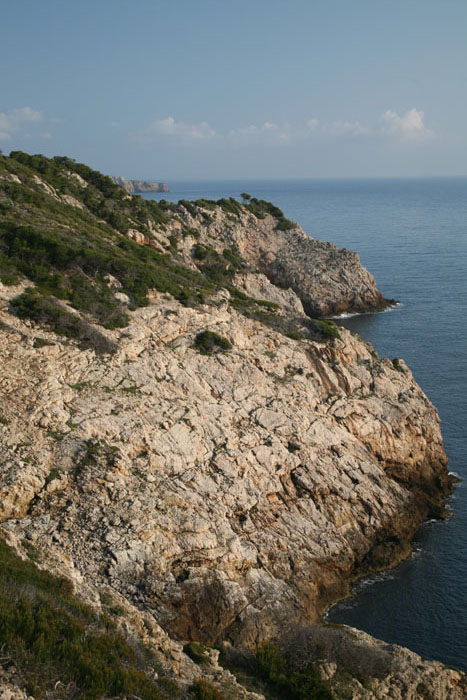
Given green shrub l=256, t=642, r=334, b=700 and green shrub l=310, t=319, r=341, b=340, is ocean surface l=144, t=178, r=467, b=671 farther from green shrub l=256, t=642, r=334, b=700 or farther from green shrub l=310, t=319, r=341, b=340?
green shrub l=310, t=319, r=341, b=340

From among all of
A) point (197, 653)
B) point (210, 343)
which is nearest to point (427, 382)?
point (210, 343)

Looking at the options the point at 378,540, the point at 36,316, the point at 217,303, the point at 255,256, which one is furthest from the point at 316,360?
the point at 255,256

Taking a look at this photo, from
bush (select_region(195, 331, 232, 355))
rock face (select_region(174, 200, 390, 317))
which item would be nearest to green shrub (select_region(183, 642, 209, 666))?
bush (select_region(195, 331, 232, 355))

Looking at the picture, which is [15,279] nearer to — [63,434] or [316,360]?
[63,434]

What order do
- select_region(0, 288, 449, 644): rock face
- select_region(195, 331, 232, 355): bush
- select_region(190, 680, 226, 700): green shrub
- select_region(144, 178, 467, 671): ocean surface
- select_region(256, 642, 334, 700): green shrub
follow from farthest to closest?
select_region(195, 331, 232, 355): bush < select_region(144, 178, 467, 671): ocean surface < select_region(0, 288, 449, 644): rock face < select_region(256, 642, 334, 700): green shrub < select_region(190, 680, 226, 700): green shrub

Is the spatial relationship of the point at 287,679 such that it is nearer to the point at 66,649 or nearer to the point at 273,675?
the point at 273,675

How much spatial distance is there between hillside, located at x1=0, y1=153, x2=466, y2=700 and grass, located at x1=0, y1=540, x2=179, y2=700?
8cm

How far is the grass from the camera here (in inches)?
520

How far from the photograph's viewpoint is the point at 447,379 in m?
53.4

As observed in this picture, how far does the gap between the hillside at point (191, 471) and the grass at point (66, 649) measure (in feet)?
0.25

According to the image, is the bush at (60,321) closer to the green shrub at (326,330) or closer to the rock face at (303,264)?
the green shrub at (326,330)

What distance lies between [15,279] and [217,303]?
1389cm

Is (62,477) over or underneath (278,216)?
underneath

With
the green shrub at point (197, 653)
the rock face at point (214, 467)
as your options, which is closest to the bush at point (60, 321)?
the rock face at point (214, 467)
